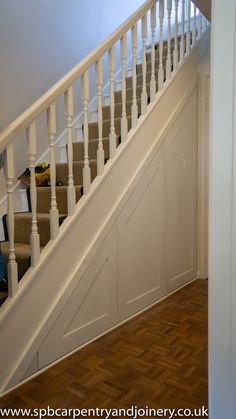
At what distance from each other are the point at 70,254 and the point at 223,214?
135 centimetres

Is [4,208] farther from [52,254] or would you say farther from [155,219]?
[155,219]

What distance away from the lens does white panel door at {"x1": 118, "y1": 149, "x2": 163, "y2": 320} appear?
7.73 ft

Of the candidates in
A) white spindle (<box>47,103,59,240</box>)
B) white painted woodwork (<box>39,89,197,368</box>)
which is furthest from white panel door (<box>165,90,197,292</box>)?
white spindle (<box>47,103,59,240</box>)

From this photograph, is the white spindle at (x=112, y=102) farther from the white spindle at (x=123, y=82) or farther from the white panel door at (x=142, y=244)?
the white panel door at (x=142, y=244)

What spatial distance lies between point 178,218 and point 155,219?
387 mm

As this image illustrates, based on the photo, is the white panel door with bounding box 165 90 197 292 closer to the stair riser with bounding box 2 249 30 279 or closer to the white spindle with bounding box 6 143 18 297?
the stair riser with bounding box 2 249 30 279

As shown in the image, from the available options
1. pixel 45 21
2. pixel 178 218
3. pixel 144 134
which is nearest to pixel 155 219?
pixel 178 218

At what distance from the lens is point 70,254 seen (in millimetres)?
1935

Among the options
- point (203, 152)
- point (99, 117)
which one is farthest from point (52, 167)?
point (203, 152)

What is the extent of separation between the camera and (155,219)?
2.64 m

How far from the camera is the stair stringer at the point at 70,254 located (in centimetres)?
165

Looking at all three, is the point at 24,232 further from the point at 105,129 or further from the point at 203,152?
the point at 203,152

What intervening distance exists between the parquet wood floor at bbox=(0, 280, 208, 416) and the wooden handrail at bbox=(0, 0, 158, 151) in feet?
3.95

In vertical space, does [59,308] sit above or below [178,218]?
below
